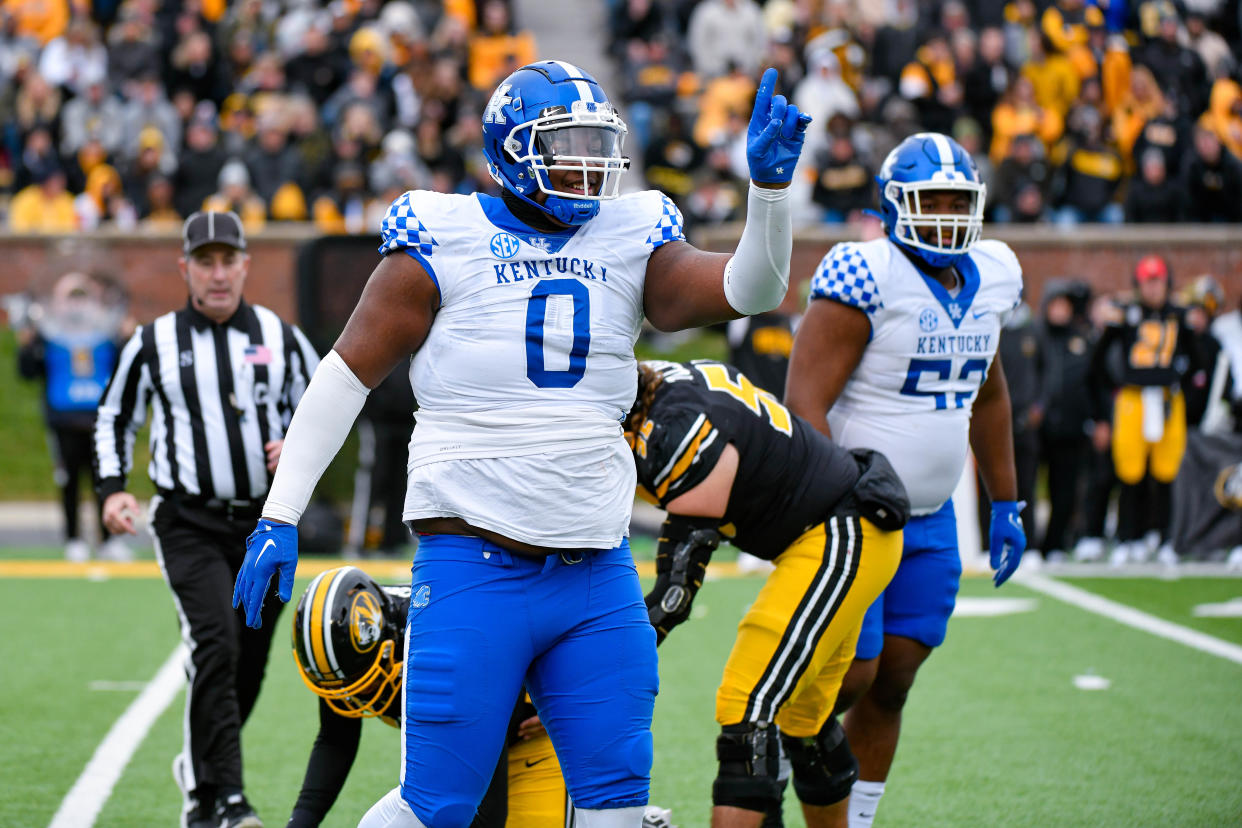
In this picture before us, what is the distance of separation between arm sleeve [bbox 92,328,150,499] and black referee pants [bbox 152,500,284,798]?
0.27 meters

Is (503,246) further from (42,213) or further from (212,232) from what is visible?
(42,213)

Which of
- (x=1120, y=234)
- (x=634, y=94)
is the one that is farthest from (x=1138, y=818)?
(x=634, y=94)

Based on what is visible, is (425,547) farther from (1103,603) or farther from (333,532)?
(333,532)

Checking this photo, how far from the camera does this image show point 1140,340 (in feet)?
32.9

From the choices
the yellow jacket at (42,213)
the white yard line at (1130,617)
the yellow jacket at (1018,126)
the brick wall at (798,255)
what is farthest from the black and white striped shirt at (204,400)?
the yellow jacket at (1018,126)

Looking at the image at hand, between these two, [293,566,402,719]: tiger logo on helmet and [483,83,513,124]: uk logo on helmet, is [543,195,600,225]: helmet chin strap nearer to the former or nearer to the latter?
[483,83,513,124]: uk logo on helmet

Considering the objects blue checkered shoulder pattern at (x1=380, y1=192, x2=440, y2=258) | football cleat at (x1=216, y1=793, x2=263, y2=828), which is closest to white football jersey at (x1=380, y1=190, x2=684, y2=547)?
blue checkered shoulder pattern at (x1=380, y1=192, x2=440, y2=258)

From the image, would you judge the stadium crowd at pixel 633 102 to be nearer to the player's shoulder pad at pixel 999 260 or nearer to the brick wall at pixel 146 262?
the brick wall at pixel 146 262

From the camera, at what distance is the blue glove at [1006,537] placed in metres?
4.71

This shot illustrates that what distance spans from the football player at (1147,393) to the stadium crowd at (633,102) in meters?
4.08

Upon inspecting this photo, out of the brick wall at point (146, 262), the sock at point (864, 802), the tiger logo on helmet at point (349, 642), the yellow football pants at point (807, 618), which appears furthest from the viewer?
the brick wall at point (146, 262)

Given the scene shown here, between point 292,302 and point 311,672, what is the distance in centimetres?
1043

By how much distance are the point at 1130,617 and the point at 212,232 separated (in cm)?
551

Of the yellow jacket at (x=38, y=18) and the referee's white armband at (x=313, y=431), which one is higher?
the yellow jacket at (x=38, y=18)
